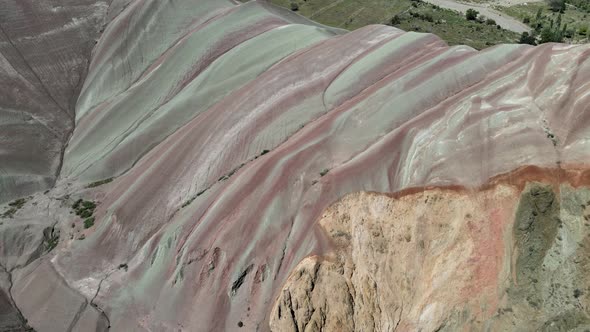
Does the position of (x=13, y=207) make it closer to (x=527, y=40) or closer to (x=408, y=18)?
(x=408, y=18)

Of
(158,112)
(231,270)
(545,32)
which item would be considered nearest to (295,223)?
(231,270)

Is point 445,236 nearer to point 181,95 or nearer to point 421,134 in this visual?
A: point 421,134

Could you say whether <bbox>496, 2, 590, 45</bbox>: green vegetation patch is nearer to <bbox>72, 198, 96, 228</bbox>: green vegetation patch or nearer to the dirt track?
the dirt track

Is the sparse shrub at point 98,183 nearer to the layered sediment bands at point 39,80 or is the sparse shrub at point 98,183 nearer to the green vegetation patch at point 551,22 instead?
the layered sediment bands at point 39,80

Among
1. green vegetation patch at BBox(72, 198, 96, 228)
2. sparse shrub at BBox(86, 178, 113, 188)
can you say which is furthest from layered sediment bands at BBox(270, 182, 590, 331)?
sparse shrub at BBox(86, 178, 113, 188)

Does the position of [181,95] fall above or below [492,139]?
below

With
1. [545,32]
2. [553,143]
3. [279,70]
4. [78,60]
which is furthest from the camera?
[545,32]

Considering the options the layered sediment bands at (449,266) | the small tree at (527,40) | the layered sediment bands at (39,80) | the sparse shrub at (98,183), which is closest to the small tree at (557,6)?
the small tree at (527,40)
